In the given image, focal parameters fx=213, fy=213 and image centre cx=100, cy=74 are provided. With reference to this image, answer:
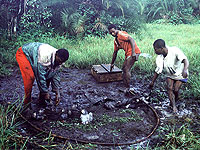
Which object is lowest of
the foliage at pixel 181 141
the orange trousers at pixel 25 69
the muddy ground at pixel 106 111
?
the muddy ground at pixel 106 111

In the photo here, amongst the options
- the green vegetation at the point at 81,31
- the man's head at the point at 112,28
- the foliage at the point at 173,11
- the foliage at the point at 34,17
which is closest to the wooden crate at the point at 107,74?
the green vegetation at the point at 81,31

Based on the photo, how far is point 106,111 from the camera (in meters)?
4.05

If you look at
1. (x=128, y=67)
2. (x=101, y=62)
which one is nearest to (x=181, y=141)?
(x=128, y=67)

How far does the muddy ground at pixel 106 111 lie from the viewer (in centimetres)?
335

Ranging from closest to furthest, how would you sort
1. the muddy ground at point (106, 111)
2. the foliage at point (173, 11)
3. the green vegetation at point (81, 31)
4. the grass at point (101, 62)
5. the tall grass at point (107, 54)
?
the grass at point (101, 62) < the muddy ground at point (106, 111) < the tall grass at point (107, 54) < the green vegetation at point (81, 31) < the foliage at point (173, 11)

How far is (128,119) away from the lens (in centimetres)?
376

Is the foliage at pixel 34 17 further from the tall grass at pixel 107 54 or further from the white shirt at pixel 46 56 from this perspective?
the white shirt at pixel 46 56

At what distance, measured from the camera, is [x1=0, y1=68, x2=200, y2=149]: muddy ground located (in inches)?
132

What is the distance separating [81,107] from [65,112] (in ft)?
1.19

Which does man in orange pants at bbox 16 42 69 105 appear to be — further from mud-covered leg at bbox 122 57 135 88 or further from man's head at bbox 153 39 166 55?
mud-covered leg at bbox 122 57 135 88

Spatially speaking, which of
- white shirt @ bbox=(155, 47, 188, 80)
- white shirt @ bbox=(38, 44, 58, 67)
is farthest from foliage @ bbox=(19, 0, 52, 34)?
white shirt @ bbox=(155, 47, 188, 80)

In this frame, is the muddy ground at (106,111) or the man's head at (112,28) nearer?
the muddy ground at (106,111)

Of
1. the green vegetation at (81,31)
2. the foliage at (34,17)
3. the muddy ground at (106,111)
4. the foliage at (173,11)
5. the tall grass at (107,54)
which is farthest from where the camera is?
the foliage at (173,11)

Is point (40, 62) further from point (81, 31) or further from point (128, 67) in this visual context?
point (81, 31)
